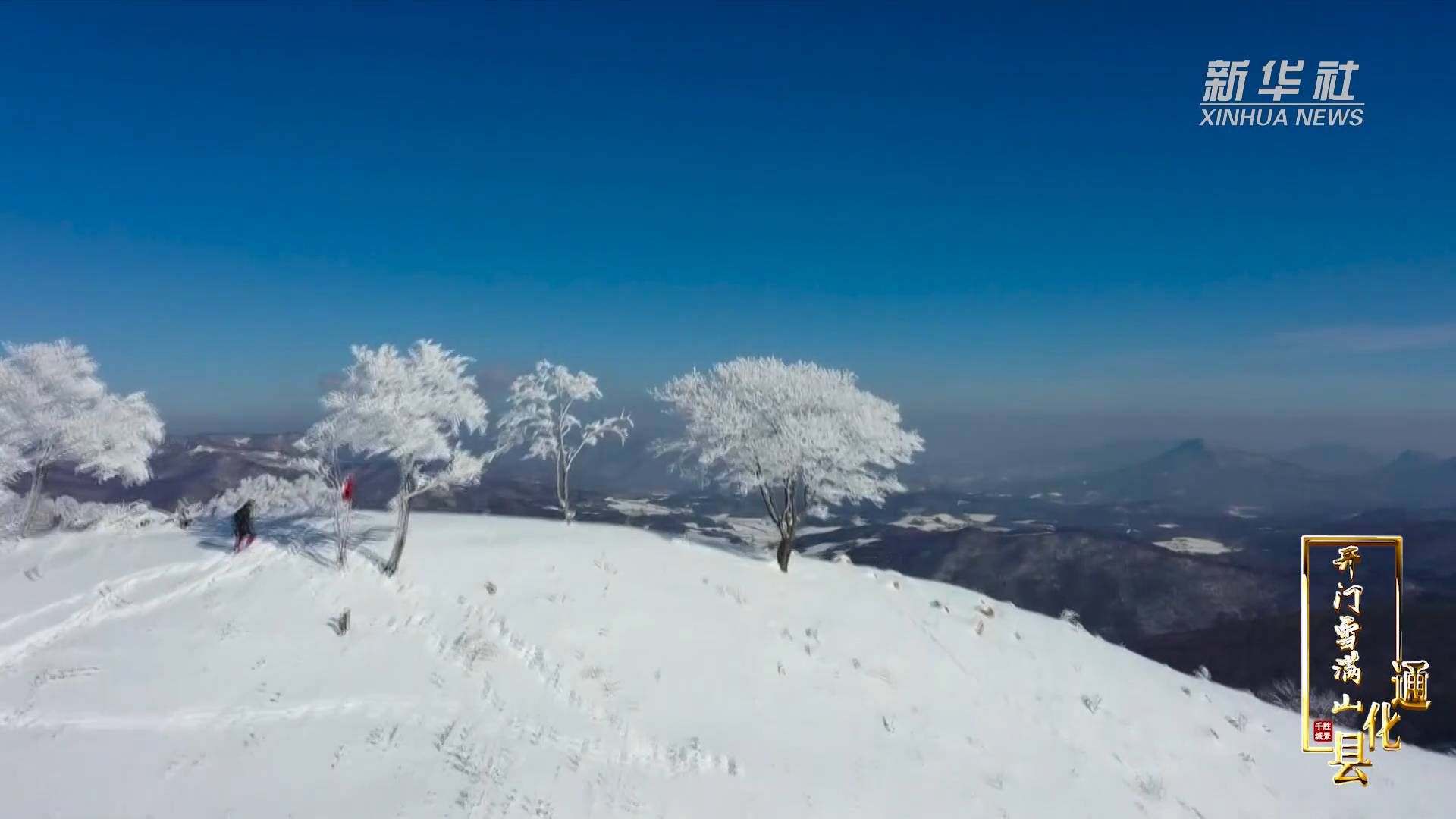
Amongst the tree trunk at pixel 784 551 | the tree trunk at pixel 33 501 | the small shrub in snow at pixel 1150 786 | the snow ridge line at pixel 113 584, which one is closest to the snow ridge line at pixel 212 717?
the snow ridge line at pixel 113 584

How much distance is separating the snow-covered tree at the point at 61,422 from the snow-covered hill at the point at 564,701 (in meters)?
6.14

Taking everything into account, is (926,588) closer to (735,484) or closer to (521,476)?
(735,484)

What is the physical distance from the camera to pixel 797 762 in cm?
1706

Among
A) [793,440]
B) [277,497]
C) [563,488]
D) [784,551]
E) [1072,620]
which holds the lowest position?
[1072,620]

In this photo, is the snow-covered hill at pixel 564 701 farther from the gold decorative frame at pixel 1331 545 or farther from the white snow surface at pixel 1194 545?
the white snow surface at pixel 1194 545

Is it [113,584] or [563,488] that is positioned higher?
[563,488]

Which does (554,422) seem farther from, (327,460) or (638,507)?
(638,507)

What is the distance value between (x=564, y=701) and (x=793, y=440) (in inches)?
665

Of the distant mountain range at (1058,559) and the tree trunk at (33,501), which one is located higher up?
the tree trunk at (33,501)

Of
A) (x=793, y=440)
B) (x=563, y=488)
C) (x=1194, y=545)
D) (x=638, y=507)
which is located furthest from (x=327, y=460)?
(x=1194, y=545)

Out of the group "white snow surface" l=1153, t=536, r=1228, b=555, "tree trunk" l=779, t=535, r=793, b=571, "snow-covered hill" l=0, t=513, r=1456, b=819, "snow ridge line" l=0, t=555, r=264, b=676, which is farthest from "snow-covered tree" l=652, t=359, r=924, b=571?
"white snow surface" l=1153, t=536, r=1228, b=555

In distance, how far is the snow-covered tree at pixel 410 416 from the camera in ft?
73.9

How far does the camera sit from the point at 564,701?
17656 mm

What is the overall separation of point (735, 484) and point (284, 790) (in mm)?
22988
